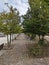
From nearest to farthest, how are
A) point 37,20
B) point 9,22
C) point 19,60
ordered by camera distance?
point 19,60 → point 37,20 → point 9,22

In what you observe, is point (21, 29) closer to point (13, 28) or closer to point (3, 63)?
point (13, 28)

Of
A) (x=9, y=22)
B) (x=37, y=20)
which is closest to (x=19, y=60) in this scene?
(x=37, y=20)

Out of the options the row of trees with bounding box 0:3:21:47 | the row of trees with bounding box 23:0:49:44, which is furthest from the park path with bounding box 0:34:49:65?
the row of trees with bounding box 23:0:49:44

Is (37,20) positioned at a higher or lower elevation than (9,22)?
higher

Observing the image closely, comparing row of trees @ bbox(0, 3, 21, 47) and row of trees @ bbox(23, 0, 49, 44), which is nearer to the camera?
row of trees @ bbox(23, 0, 49, 44)

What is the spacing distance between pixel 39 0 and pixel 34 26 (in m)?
2.26

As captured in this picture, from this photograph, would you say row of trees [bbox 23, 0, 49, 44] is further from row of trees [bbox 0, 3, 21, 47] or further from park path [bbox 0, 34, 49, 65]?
park path [bbox 0, 34, 49, 65]

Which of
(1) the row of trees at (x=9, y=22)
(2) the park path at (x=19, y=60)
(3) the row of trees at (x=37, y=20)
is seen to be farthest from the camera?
(1) the row of trees at (x=9, y=22)

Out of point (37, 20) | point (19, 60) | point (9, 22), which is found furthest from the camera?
point (9, 22)

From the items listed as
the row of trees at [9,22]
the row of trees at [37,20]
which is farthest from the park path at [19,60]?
the row of trees at [37,20]

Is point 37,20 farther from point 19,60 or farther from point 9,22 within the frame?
point 19,60

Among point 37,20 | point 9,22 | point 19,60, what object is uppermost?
point 37,20

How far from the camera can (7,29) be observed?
850 inches

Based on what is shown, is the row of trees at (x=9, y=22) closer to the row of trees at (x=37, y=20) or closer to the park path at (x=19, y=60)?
the row of trees at (x=37, y=20)
